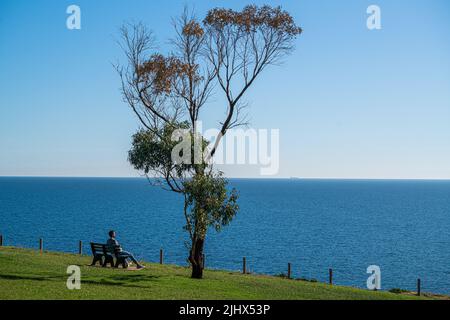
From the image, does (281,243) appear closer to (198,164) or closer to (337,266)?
(337,266)

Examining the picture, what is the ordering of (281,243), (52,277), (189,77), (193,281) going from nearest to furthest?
1. (52,277)
2. (193,281)
3. (189,77)
4. (281,243)

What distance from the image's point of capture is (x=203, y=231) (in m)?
26.8

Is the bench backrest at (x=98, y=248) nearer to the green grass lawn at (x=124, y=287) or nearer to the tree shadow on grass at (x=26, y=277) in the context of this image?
the green grass lawn at (x=124, y=287)

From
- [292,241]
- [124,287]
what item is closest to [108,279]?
[124,287]

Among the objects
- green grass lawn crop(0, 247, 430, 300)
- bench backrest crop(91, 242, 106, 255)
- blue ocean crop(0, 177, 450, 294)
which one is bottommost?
blue ocean crop(0, 177, 450, 294)

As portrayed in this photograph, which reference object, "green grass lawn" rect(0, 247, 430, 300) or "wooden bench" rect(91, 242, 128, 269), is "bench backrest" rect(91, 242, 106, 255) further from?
"green grass lawn" rect(0, 247, 430, 300)

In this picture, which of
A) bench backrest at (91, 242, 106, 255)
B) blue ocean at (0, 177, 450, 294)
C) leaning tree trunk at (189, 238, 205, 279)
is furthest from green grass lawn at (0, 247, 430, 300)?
blue ocean at (0, 177, 450, 294)

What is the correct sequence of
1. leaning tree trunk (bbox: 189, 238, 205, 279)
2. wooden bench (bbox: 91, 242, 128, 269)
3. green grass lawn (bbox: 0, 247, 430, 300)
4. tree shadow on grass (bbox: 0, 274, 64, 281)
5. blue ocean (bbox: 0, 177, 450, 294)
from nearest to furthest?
1. green grass lawn (bbox: 0, 247, 430, 300)
2. tree shadow on grass (bbox: 0, 274, 64, 281)
3. wooden bench (bbox: 91, 242, 128, 269)
4. leaning tree trunk (bbox: 189, 238, 205, 279)
5. blue ocean (bbox: 0, 177, 450, 294)

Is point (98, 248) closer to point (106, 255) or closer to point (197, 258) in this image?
point (106, 255)

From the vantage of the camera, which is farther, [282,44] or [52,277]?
[282,44]

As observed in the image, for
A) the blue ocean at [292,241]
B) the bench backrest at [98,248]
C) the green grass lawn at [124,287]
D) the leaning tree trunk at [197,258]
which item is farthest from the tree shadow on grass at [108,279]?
the blue ocean at [292,241]
